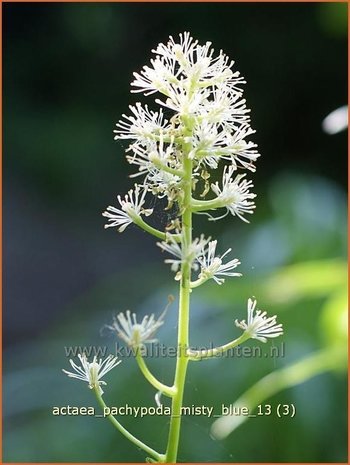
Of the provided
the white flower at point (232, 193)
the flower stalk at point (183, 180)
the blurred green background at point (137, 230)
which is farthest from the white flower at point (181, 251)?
the blurred green background at point (137, 230)

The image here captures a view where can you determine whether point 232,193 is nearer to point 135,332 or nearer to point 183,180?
point 183,180

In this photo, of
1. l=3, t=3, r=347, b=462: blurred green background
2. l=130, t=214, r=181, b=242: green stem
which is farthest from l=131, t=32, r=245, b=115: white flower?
l=3, t=3, r=347, b=462: blurred green background

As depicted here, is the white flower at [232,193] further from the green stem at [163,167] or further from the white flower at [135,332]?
the white flower at [135,332]

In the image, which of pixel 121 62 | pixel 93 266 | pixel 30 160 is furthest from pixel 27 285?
pixel 121 62

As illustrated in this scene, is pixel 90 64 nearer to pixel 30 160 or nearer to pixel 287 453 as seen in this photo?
pixel 30 160

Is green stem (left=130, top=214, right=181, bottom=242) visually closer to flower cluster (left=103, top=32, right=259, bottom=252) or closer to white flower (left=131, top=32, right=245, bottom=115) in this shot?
flower cluster (left=103, top=32, right=259, bottom=252)

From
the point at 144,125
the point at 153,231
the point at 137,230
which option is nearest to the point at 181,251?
the point at 153,231
